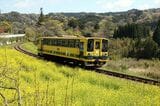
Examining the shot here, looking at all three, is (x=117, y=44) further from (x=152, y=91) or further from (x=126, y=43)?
(x=152, y=91)

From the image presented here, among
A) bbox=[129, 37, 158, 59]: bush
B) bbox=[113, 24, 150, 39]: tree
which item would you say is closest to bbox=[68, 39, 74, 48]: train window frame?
bbox=[129, 37, 158, 59]: bush

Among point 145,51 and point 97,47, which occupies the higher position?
point 97,47

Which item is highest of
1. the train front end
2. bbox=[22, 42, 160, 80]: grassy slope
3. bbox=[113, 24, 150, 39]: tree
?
the train front end

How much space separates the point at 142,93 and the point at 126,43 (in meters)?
73.9

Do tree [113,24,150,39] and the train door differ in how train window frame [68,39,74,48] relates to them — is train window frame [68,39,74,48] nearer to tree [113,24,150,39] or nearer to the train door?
the train door

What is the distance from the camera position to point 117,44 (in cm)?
8512

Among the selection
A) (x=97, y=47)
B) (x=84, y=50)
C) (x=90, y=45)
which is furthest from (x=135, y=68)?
(x=84, y=50)

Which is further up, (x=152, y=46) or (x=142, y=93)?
(x=142, y=93)

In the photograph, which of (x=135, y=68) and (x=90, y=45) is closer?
(x=90, y=45)

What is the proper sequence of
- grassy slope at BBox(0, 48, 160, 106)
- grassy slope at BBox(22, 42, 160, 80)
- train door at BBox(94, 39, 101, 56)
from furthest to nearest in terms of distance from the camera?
train door at BBox(94, 39, 101, 56) → grassy slope at BBox(22, 42, 160, 80) → grassy slope at BBox(0, 48, 160, 106)

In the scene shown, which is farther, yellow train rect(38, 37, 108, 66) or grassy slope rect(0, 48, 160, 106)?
yellow train rect(38, 37, 108, 66)

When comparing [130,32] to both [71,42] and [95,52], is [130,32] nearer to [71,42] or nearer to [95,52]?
[71,42]

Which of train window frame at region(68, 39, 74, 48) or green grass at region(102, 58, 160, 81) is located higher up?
train window frame at region(68, 39, 74, 48)

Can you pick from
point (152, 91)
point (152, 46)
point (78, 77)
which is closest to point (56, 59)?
point (78, 77)
